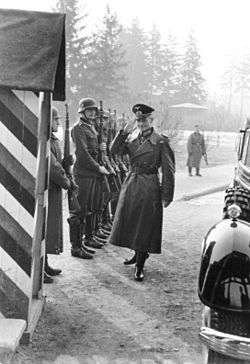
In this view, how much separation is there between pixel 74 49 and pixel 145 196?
37.9 meters

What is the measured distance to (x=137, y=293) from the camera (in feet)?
19.6

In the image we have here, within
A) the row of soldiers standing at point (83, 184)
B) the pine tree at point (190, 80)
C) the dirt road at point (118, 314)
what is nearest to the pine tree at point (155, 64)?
the pine tree at point (190, 80)

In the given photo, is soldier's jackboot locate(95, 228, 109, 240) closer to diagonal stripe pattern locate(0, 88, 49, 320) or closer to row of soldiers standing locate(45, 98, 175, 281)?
row of soldiers standing locate(45, 98, 175, 281)

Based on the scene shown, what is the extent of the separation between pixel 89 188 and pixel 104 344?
3.35 meters

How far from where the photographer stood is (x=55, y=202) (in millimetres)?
6371

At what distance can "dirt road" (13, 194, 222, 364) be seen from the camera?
4366 mm

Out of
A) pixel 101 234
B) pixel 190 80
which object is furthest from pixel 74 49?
pixel 101 234

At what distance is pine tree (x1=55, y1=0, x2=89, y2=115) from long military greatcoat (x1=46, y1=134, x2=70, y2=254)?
113ft

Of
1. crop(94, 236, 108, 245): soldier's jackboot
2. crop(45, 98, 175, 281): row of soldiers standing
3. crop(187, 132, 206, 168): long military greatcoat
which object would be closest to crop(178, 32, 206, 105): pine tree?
crop(187, 132, 206, 168): long military greatcoat

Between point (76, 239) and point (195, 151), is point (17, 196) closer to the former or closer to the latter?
point (76, 239)

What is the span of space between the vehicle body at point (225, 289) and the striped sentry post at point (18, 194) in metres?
1.48

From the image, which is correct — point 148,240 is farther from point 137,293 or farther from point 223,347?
point 223,347

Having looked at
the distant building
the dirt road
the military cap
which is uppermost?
the military cap

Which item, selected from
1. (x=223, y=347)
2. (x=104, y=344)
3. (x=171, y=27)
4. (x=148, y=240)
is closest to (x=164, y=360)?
(x=104, y=344)
